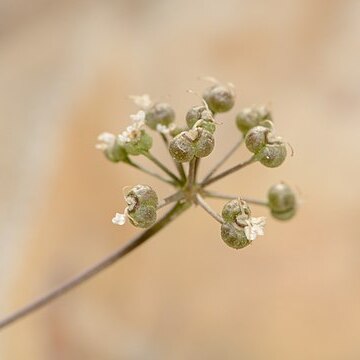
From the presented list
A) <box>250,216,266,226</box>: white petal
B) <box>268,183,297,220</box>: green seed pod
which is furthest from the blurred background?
<box>250,216,266,226</box>: white petal

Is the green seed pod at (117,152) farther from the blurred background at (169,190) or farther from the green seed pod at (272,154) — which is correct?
the blurred background at (169,190)

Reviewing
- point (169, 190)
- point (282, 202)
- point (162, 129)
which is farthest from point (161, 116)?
point (169, 190)

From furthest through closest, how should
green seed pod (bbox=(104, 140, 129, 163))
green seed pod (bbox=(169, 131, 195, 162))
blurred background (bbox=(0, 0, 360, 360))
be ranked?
blurred background (bbox=(0, 0, 360, 360)), green seed pod (bbox=(104, 140, 129, 163)), green seed pod (bbox=(169, 131, 195, 162))

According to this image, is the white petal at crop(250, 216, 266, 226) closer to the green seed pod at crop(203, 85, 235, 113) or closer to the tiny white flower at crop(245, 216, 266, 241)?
the tiny white flower at crop(245, 216, 266, 241)

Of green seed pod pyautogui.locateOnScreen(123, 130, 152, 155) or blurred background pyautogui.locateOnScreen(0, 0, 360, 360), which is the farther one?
blurred background pyautogui.locateOnScreen(0, 0, 360, 360)

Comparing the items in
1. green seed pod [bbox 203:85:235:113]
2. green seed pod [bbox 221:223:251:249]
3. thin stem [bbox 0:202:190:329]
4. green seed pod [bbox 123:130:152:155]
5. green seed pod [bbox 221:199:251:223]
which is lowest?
thin stem [bbox 0:202:190:329]

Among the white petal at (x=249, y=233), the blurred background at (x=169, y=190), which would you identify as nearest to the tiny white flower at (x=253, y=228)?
the white petal at (x=249, y=233)

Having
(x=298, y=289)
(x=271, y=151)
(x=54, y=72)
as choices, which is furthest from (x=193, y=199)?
(x=54, y=72)

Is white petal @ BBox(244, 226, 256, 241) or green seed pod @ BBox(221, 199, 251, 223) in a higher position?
green seed pod @ BBox(221, 199, 251, 223)
